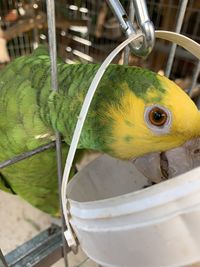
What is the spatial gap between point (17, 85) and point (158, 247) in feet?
1.50

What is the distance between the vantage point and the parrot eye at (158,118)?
467 millimetres

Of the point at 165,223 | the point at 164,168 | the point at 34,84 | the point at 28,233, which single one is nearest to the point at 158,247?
the point at 165,223

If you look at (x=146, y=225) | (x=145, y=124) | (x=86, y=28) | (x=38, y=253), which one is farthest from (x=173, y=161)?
(x=86, y=28)

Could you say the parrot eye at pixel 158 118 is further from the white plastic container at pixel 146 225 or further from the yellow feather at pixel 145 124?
the white plastic container at pixel 146 225

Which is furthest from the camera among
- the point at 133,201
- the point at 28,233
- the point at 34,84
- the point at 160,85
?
the point at 28,233

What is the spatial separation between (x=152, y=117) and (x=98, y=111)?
0.09m

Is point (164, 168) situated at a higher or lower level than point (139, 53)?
lower

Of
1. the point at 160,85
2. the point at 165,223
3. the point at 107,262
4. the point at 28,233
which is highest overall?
the point at 160,85

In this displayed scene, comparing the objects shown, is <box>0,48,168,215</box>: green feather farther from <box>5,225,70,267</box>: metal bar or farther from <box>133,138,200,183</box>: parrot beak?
<box>5,225,70,267</box>: metal bar

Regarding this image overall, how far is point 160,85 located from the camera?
47cm

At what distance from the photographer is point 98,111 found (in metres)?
0.52

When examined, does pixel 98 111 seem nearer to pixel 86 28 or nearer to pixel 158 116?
pixel 158 116

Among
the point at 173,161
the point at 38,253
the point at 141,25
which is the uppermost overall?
the point at 141,25

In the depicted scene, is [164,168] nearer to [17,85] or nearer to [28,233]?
[17,85]
